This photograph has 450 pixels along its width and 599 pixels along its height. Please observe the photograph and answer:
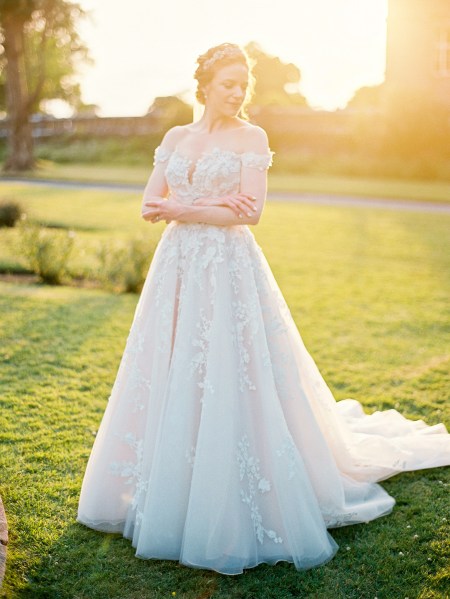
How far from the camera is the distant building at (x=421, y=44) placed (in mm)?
32625

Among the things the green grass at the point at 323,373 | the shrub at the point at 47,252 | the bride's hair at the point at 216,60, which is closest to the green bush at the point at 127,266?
the green grass at the point at 323,373

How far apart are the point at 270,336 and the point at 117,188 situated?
2201 cm

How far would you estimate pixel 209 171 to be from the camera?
3512 mm

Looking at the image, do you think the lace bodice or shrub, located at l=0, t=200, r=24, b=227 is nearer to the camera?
the lace bodice

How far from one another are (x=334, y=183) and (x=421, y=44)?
36.5 feet

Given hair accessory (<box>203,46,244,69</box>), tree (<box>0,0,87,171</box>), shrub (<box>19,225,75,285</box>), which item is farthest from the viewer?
tree (<box>0,0,87,171</box>)

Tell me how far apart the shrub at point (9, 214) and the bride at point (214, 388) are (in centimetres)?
1234

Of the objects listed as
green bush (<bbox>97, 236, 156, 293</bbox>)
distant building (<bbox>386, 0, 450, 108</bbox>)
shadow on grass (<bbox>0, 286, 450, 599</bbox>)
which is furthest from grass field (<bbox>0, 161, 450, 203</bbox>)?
shadow on grass (<bbox>0, 286, 450, 599</bbox>)

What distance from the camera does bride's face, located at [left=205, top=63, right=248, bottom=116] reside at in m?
3.51

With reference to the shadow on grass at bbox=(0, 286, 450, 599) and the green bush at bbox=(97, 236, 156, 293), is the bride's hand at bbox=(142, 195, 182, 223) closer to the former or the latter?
the shadow on grass at bbox=(0, 286, 450, 599)

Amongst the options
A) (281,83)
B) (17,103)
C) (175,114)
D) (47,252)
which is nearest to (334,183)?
(175,114)


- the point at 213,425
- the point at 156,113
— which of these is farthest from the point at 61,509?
the point at 156,113

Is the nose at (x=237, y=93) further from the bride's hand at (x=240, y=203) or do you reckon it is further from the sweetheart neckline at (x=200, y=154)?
the bride's hand at (x=240, y=203)

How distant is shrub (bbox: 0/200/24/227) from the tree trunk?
18.2m
